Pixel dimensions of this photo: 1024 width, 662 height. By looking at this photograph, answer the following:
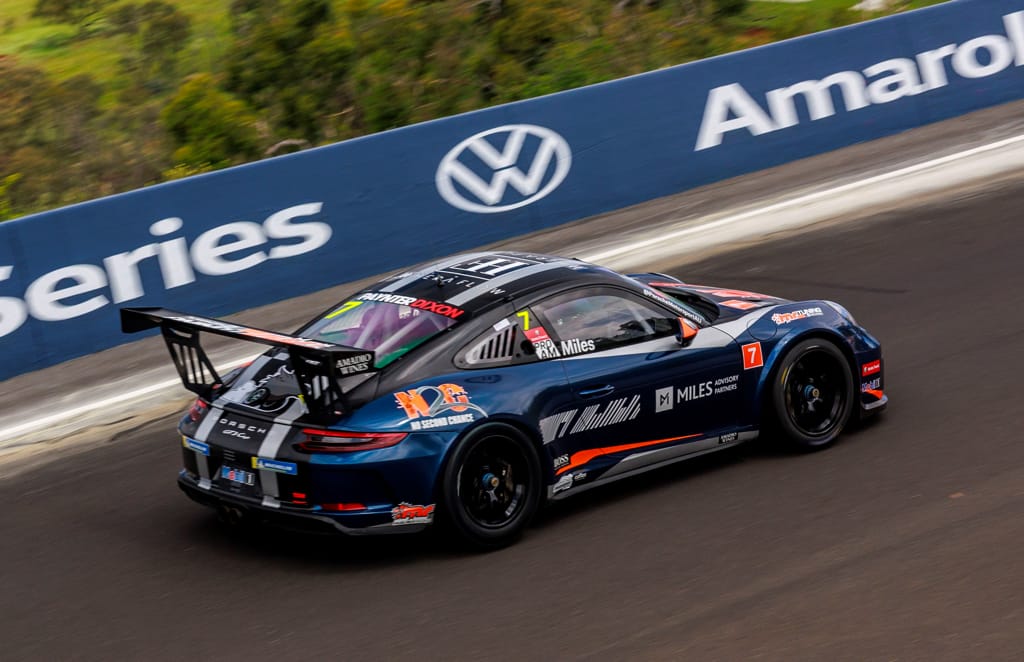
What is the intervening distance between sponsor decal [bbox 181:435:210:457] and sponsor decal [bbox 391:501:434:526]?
1.13 m

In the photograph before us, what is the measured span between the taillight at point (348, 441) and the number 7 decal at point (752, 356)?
2273mm

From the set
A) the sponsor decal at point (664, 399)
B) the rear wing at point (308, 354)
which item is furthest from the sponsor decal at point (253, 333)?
the sponsor decal at point (664, 399)

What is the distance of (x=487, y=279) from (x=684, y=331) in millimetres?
1175

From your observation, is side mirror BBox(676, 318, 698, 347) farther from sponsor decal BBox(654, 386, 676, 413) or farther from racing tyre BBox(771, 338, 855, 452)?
racing tyre BBox(771, 338, 855, 452)

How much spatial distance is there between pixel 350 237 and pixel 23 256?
3365mm

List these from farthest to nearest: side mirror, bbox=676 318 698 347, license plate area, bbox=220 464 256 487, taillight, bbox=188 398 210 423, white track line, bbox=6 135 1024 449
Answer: white track line, bbox=6 135 1024 449, side mirror, bbox=676 318 698 347, taillight, bbox=188 398 210 423, license plate area, bbox=220 464 256 487

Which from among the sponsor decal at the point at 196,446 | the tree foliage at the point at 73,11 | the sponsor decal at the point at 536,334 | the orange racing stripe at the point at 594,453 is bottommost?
the orange racing stripe at the point at 594,453

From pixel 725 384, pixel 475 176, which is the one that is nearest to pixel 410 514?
pixel 725 384

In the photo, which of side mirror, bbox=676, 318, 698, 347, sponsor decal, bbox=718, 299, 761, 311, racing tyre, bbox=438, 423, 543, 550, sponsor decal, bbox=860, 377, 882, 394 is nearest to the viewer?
racing tyre, bbox=438, 423, 543, 550

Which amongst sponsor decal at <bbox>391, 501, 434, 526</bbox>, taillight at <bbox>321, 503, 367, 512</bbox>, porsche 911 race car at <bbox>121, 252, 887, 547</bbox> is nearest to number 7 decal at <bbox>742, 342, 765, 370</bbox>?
porsche 911 race car at <bbox>121, 252, 887, 547</bbox>

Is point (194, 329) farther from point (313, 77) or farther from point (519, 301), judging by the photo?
point (313, 77)

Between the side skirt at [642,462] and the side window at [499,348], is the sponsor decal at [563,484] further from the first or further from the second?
the side window at [499,348]

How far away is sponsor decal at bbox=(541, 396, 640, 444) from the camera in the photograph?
6812 mm

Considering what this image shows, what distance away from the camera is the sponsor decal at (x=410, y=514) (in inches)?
250
